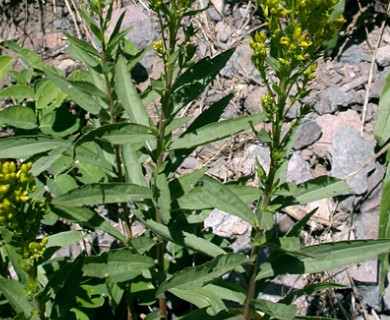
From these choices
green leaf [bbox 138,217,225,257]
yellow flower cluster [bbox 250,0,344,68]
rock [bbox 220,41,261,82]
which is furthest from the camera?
rock [bbox 220,41,261,82]

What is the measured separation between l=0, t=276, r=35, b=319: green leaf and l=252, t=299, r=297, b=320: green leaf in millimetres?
1008

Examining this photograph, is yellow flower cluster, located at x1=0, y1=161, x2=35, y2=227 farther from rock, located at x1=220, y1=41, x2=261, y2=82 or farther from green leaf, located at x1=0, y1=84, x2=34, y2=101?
rock, located at x1=220, y1=41, x2=261, y2=82


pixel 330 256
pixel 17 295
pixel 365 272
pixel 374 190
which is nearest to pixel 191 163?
pixel 374 190

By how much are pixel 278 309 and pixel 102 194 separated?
3.03ft

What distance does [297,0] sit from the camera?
2076mm

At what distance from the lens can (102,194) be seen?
2.69 metres

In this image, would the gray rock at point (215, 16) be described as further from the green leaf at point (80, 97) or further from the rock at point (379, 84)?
the green leaf at point (80, 97)

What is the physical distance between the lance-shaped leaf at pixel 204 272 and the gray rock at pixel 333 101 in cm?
190

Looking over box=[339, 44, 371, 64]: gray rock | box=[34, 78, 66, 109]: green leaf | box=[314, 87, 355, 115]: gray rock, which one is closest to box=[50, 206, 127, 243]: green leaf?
box=[34, 78, 66, 109]: green leaf

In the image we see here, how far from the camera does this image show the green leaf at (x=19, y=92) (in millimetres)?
3932

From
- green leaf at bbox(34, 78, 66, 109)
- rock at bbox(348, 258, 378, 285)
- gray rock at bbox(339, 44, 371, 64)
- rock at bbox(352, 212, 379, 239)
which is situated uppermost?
green leaf at bbox(34, 78, 66, 109)

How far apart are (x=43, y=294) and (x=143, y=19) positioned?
2.66 m

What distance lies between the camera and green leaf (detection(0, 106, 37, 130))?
377 cm

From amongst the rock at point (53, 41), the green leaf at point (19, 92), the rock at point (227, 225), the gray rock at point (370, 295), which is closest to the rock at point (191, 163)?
the rock at point (227, 225)
